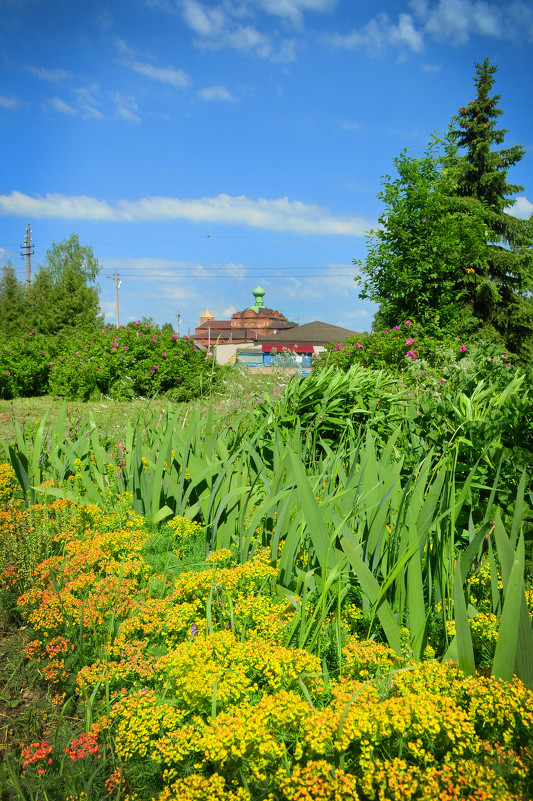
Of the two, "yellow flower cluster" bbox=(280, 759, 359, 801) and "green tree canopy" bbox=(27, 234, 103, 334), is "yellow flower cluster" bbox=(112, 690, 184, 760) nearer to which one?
"yellow flower cluster" bbox=(280, 759, 359, 801)

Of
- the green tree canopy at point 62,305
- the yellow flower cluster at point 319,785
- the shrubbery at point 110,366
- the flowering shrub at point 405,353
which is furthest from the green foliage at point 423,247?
the green tree canopy at point 62,305

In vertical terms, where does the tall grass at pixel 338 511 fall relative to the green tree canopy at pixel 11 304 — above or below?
below

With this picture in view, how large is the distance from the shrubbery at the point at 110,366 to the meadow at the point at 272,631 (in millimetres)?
6718

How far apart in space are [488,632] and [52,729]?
1.35 meters

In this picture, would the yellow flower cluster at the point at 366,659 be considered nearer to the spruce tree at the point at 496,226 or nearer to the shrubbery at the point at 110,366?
the shrubbery at the point at 110,366

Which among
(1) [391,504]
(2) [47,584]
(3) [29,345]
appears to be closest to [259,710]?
(1) [391,504]

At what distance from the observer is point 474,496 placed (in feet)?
7.88

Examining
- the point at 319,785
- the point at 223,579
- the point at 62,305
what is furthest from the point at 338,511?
the point at 62,305

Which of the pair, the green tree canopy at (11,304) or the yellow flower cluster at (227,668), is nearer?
the yellow flower cluster at (227,668)

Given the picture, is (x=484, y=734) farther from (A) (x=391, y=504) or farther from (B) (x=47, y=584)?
(B) (x=47, y=584)

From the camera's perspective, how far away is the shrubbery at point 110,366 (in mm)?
9789

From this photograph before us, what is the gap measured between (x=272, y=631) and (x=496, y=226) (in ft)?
76.0

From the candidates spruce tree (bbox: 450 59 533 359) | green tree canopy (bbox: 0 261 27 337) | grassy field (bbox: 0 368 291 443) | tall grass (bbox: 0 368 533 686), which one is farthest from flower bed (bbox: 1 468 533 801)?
green tree canopy (bbox: 0 261 27 337)

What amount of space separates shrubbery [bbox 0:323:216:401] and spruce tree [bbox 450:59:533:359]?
42.7 ft
